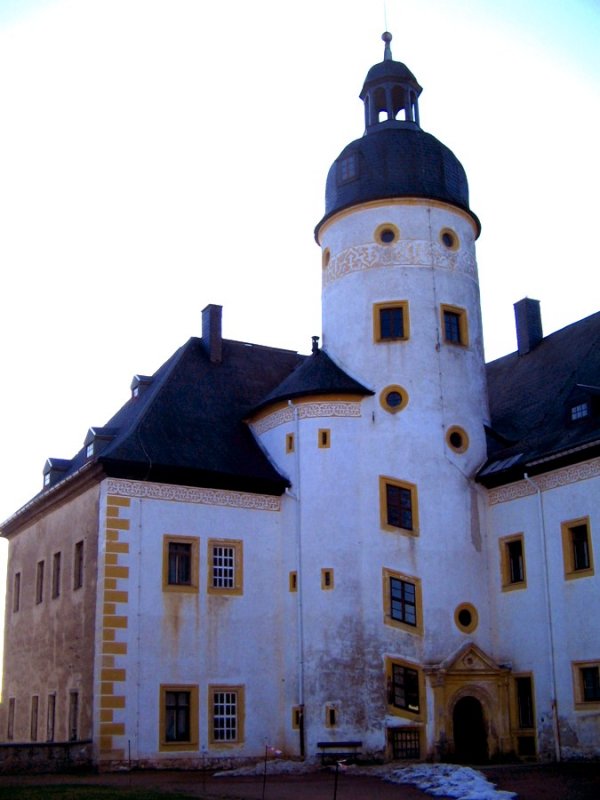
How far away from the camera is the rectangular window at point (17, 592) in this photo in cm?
3712

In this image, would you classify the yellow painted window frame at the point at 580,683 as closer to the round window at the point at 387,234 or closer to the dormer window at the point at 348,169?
the round window at the point at 387,234

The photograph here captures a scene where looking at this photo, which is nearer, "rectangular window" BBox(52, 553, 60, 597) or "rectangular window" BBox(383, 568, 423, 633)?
"rectangular window" BBox(383, 568, 423, 633)

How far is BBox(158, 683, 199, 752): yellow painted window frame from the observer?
28656 millimetres

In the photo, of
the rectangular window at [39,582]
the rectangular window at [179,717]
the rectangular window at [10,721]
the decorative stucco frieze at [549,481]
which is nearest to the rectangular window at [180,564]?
the rectangular window at [179,717]

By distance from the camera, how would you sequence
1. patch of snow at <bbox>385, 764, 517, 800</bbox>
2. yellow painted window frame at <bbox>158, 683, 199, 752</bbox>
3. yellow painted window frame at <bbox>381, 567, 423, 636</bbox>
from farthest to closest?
yellow painted window frame at <bbox>381, 567, 423, 636</bbox> < yellow painted window frame at <bbox>158, 683, 199, 752</bbox> < patch of snow at <bbox>385, 764, 517, 800</bbox>

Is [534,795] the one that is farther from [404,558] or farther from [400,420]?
[400,420]

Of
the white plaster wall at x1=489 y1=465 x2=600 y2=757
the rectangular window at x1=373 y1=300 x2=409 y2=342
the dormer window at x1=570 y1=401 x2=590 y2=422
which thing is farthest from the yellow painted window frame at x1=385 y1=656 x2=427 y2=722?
the rectangular window at x1=373 y1=300 x2=409 y2=342

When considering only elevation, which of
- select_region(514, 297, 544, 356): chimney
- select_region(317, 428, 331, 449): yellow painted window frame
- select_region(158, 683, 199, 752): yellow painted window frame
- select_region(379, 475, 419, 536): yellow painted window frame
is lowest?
select_region(158, 683, 199, 752): yellow painted window frame

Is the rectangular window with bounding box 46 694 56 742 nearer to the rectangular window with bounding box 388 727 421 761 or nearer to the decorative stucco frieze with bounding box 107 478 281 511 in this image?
the decorative stucco frieze with bounding box 107 478 281 511

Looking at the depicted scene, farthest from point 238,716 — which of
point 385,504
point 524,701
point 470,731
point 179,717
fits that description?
point 524,701

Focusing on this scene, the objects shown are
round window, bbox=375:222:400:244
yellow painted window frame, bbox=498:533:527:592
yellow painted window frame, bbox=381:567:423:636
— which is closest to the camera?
yellow painted window frame, bbox=381:567:423:636

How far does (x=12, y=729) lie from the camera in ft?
117

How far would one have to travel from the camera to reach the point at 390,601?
30.5m

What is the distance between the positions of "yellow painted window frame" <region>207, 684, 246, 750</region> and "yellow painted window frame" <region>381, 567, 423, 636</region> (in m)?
4.39
